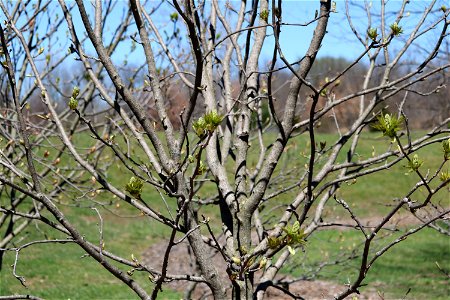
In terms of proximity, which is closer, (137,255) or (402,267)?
(402,267)

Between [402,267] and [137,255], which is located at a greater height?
[137,255]

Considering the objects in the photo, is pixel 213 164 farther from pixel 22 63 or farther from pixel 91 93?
pixel 22 63

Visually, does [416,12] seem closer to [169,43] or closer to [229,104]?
[169,43]

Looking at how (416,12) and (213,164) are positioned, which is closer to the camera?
(213,164)

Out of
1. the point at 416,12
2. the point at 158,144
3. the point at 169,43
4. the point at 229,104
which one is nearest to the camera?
the point at 158,144

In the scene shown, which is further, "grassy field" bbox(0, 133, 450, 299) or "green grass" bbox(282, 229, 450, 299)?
"green grass" bbox(282, 229, 450, 299)

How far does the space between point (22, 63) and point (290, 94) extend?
159 inches

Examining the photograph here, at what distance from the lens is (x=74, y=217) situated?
16.8 meters

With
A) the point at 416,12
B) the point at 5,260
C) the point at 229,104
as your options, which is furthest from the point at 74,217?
the point at 229,104

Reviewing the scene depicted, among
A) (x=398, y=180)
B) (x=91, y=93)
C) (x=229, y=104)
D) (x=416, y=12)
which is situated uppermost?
(x=398, y=180)

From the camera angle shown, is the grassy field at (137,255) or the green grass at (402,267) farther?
the green grass at (402,267)

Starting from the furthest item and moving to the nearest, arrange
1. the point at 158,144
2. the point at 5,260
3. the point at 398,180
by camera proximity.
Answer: the point at 398,180, the point at 5,260, the point at 158,144

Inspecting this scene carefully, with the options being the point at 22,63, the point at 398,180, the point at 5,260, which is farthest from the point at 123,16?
the point at 398,180

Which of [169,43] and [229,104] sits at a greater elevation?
[169,43]
